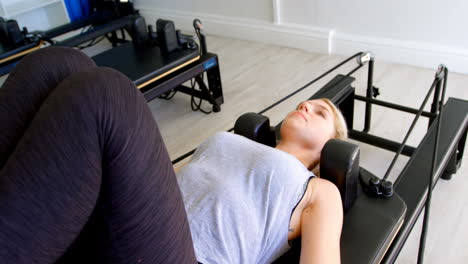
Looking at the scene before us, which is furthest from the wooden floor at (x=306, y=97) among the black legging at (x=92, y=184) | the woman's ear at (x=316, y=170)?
the black legging at (x=92, y=184)

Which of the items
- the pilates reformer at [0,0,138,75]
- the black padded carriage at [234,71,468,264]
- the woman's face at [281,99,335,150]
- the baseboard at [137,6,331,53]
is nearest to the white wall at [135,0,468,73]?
the baseboard at [137,6,331,53]

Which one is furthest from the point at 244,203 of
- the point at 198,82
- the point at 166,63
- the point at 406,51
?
the point at 406,51

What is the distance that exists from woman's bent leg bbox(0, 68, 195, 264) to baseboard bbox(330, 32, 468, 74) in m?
2.43

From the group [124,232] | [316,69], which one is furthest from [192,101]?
[124,232]

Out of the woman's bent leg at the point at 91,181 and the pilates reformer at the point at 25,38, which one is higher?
the woman's bent leg at the point at 91,181

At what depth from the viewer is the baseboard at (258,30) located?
3.14 m

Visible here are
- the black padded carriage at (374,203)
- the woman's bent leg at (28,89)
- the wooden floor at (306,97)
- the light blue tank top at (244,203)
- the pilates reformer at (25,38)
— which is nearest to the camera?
the woman's bent leg at (28,89)

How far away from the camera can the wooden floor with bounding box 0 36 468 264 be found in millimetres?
1594

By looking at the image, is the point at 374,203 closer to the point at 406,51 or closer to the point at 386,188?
the point at 386,188

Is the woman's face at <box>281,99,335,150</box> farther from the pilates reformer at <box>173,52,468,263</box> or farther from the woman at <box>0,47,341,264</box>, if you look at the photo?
the woman at <box>0,47,341,264</box>

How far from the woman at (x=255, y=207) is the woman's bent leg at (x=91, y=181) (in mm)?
261

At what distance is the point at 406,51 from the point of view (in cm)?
276

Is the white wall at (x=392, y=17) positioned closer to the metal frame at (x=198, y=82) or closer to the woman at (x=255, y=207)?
the metal frame at (x=198, y=82)

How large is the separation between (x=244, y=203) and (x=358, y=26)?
2.30 metres
